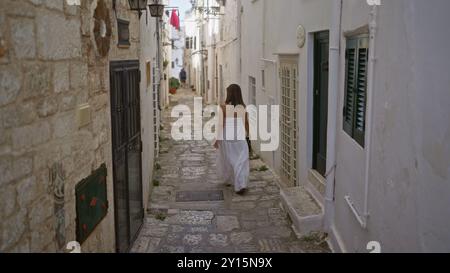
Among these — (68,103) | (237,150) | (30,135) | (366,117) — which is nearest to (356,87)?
(366,117)

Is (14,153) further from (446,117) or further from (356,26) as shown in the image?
(356,26)

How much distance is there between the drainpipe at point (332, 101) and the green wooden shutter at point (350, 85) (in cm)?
26

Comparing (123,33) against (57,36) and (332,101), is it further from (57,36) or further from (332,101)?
(332,101)

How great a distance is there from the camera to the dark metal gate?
4508 millimetres

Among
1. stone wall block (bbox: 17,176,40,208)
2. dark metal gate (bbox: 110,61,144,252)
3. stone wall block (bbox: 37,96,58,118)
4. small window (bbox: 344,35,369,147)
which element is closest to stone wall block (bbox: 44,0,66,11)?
stone wall block (bbox: 37,96,58,118)

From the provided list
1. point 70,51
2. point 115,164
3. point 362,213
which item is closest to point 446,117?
point 362,213

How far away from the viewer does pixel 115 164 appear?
4449mm

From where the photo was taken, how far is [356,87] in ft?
14.6

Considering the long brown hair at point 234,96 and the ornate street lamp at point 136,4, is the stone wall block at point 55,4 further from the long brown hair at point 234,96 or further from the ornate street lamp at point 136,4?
the long brown hair at point 234,96

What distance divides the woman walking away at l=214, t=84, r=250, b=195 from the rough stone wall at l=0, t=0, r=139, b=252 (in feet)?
12.1

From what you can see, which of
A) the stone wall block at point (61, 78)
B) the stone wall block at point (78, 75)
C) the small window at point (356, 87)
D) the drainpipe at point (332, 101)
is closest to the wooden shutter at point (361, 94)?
the small window at point (356, 87)

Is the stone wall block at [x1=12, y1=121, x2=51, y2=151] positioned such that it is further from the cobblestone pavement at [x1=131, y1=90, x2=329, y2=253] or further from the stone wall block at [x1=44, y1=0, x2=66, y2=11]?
the cobblestone pavement at [x1=131, y1=90, x2=329, y2=253]

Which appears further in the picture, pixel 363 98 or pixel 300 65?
pixel 300 65

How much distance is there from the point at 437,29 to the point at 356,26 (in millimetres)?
1865
